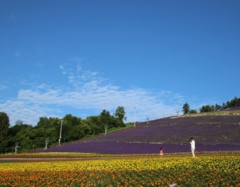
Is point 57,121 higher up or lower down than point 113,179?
higher up

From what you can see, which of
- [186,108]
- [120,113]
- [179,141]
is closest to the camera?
[179,141]

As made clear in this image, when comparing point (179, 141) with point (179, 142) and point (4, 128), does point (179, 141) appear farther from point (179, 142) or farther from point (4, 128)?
point (4, 128)

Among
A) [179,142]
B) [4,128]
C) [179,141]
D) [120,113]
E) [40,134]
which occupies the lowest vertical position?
[179,142]

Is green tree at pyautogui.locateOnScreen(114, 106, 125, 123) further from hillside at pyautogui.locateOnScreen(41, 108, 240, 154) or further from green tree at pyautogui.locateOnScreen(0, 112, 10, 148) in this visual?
hillside at pyautogui.locateOnScreen(41, 108, 240, 154)

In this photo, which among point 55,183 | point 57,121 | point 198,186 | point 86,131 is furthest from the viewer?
point 57,121

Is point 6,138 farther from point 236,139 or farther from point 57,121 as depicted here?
point 236,139

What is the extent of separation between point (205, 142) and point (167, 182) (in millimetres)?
33275

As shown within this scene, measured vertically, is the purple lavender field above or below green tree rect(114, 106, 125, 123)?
below

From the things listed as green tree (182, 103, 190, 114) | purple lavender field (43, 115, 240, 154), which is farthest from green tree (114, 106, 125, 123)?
purple lavender field (43, 115, 240, 154)

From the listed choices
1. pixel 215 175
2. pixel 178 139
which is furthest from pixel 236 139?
pixel 215 175

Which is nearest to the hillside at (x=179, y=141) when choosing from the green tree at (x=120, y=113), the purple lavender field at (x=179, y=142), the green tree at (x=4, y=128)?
the purple lavender field at (x=179, y=142)

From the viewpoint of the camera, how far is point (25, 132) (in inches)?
3568

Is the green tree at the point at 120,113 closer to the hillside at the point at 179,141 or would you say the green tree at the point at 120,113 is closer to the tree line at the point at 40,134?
the tree line at the point at 40,134

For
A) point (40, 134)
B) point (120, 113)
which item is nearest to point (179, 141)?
point (40, 134)
